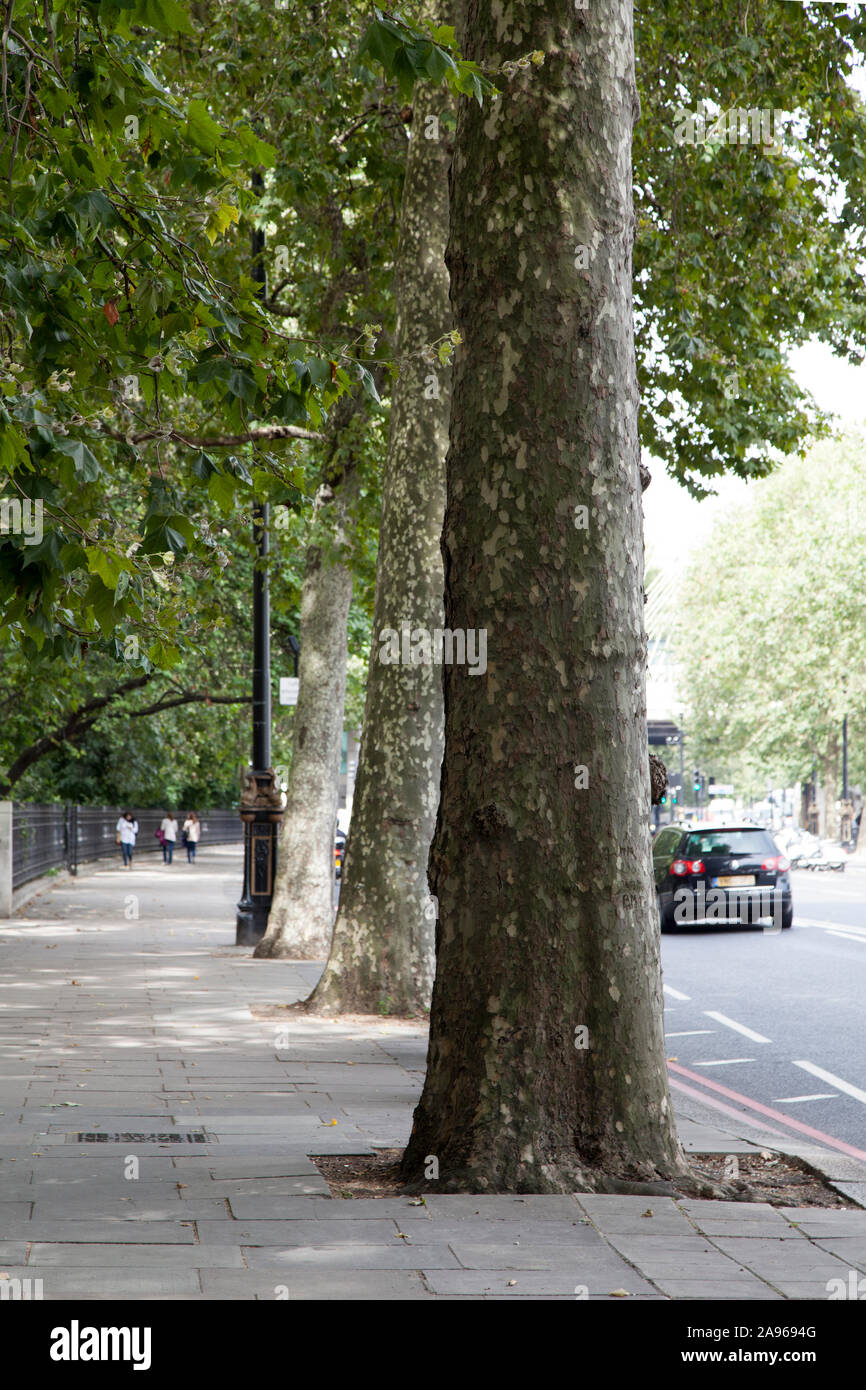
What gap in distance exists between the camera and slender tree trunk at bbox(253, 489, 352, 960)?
1521cm

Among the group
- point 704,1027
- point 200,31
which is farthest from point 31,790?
point 704,1027

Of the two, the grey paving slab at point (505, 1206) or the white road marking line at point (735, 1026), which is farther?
the white road marking line at point (735, 1026)

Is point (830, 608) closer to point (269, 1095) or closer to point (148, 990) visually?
point (148, 990)

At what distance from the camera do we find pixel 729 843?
2091 cm

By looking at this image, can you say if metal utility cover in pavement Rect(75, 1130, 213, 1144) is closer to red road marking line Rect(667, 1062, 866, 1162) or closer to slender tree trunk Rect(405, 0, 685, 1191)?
slender tree trunk Rect(405, 0, 685, 1191)

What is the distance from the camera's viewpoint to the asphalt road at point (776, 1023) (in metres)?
8.87

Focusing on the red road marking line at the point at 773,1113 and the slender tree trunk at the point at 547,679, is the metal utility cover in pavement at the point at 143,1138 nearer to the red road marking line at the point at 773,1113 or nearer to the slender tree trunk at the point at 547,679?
the slender tree trunk at the point at 547,679

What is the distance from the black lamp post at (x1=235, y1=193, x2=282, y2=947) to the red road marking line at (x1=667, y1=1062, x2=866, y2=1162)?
7678 millimetres

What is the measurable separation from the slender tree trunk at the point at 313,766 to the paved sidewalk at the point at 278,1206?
4.54 m

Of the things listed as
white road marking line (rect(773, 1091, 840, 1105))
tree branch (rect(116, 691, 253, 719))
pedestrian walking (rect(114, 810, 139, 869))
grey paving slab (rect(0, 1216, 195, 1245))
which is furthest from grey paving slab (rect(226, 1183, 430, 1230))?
pedestrian walking (rect(114, 810, 139, 869))

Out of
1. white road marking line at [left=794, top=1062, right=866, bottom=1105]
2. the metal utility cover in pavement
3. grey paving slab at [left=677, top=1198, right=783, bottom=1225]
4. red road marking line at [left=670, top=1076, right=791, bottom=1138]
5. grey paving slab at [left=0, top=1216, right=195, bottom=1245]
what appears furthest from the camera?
white road marking line at [left=794, top=1062, right=866, bottom=1105]

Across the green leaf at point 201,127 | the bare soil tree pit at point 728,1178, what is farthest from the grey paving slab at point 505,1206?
the green leaf at point 201,127

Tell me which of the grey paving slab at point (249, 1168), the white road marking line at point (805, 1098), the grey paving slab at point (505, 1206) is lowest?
the white road marking line at point (805, 1098)

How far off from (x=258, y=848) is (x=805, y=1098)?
9088mm
